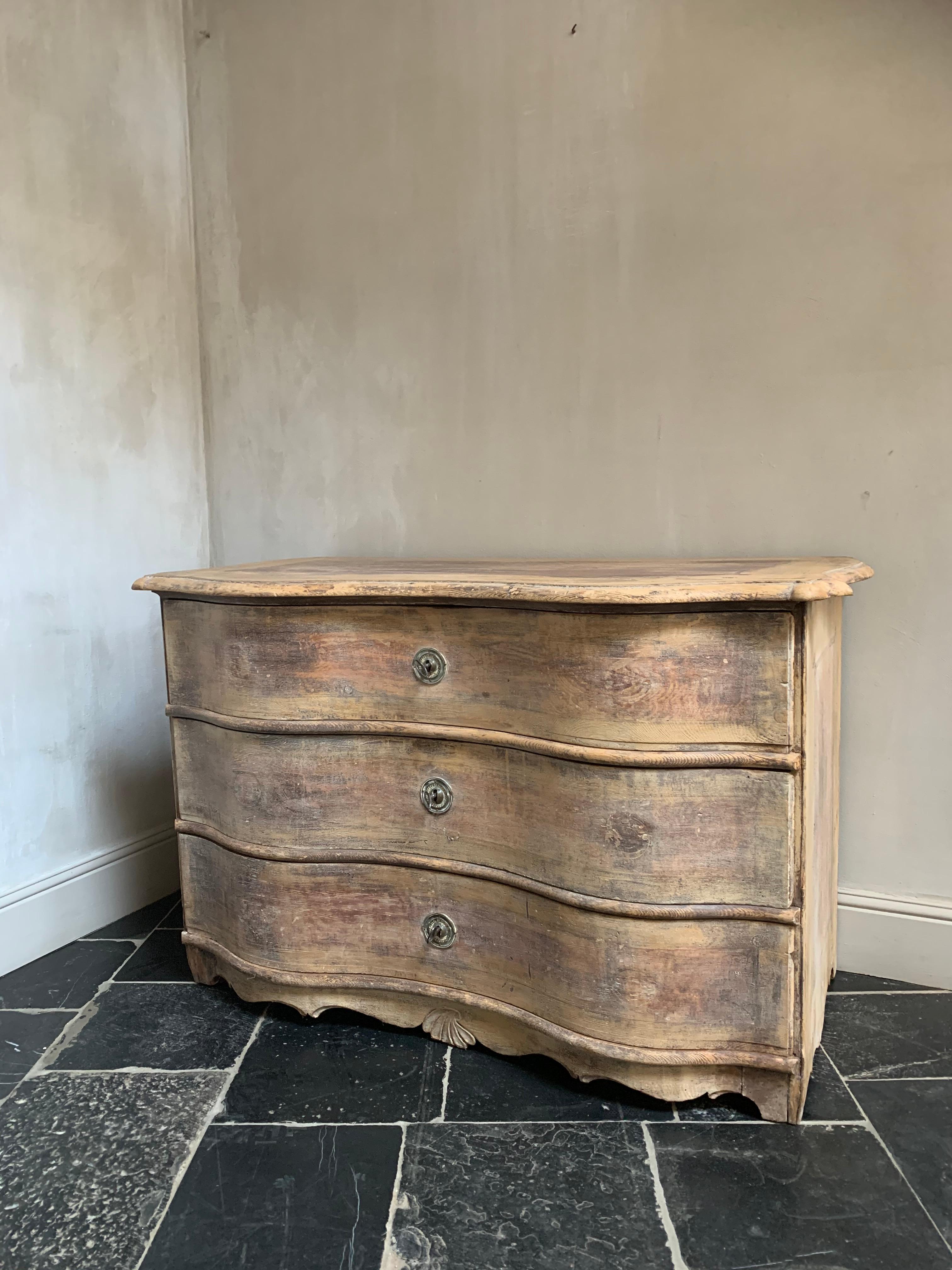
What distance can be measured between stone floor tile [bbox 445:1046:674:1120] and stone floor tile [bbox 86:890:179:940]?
Result: 1000mm

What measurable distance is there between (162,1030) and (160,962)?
0.32 m

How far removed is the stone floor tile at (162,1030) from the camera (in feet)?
5.36

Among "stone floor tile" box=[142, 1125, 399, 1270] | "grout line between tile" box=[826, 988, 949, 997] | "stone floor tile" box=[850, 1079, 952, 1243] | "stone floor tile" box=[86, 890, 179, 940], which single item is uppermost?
"stone floor tile" box=[850, 1079, 952, 1243]

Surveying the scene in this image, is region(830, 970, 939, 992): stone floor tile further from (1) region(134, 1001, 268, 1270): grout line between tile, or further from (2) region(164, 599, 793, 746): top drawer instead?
(1) region(134, 1001, 268, 1270): grout line between tile

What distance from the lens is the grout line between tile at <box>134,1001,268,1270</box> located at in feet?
4.01

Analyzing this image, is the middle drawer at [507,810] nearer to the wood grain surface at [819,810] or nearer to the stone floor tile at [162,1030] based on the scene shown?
the wood grain surface at [819,810]

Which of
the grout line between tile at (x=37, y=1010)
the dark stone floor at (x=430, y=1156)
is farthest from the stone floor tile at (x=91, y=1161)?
the grout line between tile at (x=37, y=1010)

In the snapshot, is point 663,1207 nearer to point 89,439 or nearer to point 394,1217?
point 394,1217

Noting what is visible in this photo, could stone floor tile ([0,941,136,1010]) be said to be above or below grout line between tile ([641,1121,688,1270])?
below

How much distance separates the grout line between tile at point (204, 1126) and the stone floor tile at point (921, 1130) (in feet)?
3.47

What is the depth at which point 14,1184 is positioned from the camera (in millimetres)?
1320

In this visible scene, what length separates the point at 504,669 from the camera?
1466mm

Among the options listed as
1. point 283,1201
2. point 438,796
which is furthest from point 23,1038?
point 438,796

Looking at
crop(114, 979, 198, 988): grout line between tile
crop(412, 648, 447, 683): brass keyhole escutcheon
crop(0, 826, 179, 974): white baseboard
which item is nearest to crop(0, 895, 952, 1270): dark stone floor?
crop(114, 979, 198, 988): grout line between tile
